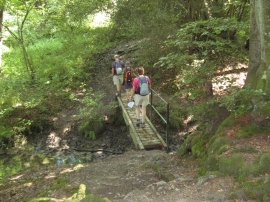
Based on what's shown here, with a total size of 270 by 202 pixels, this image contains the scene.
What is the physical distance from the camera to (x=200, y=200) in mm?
5305

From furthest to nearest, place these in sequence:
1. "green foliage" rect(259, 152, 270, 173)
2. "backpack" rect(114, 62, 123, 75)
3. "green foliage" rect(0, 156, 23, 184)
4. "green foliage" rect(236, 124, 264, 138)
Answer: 1. "backpack" rect(114, 62, 123, 75)
2. "green foliage" rect(0, 156, 23, 184)
3. "green foliage" rect(236, 124, 264, 138)
4. "green foliage" rect(259, 152, 270, 173)

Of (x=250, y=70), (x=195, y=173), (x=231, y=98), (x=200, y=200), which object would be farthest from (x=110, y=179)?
(x=250, y=70)

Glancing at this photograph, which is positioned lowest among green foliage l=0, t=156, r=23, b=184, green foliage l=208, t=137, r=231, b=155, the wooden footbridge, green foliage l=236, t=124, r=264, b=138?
green foliage l=0, t=156, r=23, b=184

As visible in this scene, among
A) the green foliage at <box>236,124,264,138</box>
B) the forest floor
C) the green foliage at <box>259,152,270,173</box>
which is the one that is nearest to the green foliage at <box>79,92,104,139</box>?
the forest floor

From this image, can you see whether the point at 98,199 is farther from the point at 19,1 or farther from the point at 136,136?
the point at 19,1

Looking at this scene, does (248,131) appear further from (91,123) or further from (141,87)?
(91,123)

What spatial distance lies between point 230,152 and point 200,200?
4.41ft

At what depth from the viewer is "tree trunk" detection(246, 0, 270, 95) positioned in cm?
657

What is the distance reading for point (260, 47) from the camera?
7.17m

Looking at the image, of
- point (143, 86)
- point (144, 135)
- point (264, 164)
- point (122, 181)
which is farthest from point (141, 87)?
point (264, 164)

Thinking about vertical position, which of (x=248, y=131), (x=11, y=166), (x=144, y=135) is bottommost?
(x=11, y=166)

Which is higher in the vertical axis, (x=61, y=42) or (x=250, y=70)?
(x=61, y=42)

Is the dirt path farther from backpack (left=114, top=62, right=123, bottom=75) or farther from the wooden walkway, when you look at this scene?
backpack (left=114, top=62, right=123, bottom=75)

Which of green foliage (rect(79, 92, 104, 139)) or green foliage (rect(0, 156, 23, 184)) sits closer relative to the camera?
green foliage (rect(0, 156, 23, 184))
